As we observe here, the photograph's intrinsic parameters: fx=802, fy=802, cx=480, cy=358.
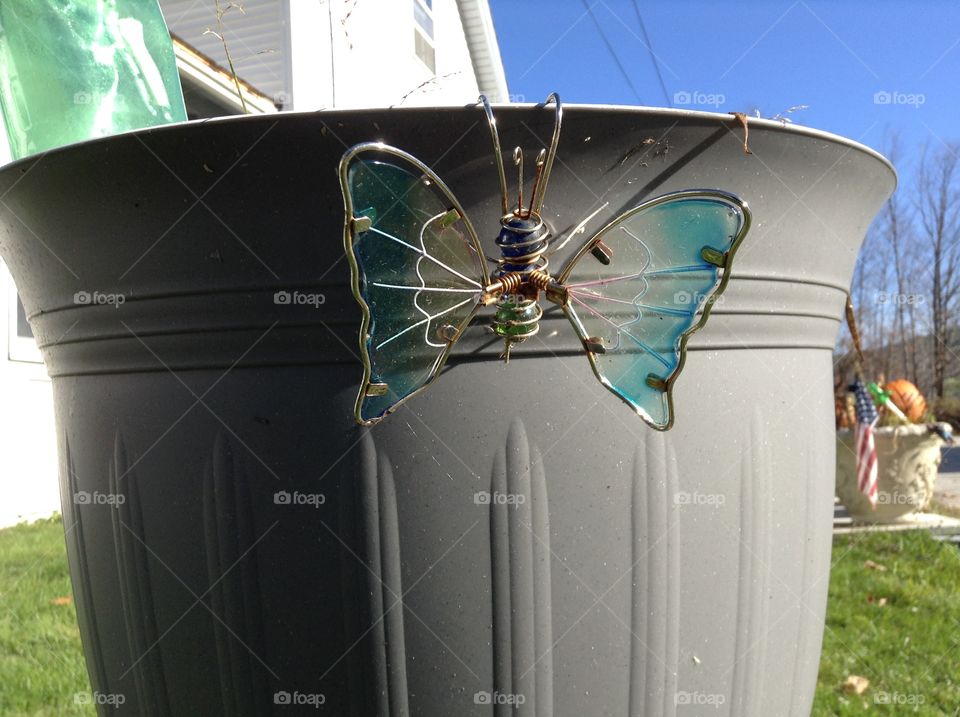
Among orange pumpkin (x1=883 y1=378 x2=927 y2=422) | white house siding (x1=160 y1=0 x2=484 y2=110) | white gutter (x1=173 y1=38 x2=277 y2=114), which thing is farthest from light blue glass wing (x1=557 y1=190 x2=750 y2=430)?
orange pumpkin (x1=883 y1=378 x2=927 y2=422)

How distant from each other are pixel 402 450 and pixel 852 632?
2.45 metres

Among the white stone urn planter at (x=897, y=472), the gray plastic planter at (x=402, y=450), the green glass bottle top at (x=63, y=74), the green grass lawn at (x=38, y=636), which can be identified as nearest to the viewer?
the gray plastic planter at (x=402, y=450)

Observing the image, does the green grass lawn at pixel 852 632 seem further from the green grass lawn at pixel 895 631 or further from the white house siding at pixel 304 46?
the white house siding at pixel 304 46

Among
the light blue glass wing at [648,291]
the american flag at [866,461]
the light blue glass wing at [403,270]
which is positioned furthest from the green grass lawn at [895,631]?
the light blue glass wing at [403,270]

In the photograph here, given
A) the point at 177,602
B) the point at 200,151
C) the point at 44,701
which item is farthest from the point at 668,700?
the point at 44,701

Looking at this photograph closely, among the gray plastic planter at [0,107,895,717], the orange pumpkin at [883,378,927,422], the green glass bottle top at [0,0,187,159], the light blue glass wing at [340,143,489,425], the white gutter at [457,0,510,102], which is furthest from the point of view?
the white gutter at [457,0,510,102]

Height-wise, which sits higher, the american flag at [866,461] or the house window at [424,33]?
the house window at [424,33]

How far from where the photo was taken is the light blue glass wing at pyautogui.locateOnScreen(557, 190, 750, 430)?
69cm

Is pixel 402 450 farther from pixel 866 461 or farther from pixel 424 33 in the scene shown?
pixel 424 33

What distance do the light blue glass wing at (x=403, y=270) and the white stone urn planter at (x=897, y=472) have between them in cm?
422

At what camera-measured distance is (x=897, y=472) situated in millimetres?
4422

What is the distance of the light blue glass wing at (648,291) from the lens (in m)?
0.69

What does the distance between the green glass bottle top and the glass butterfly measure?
0.74 meters

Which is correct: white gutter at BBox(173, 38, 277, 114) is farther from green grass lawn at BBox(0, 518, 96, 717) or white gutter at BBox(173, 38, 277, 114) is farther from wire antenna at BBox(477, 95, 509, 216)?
wire antenna at BBox(477, 95, 509, 216)
